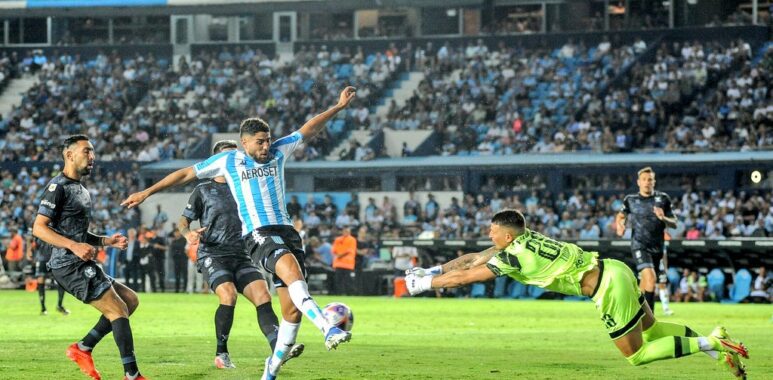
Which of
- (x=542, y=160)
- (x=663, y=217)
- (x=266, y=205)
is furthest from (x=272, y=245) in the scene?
(x=542, y=160)

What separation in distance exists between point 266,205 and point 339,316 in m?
1.45

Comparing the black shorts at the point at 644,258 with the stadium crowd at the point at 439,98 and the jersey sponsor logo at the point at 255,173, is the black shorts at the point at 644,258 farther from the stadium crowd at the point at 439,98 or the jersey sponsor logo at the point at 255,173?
the stadium crowd at the point at 439,98

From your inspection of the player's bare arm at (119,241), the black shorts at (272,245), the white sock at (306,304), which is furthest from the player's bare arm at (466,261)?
the player's bare arm at (119,241)

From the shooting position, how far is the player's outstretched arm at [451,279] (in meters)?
10.5

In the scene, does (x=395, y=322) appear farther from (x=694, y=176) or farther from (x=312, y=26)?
(x=312, y=26)

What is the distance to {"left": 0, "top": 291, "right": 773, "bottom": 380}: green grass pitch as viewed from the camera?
43.4 feet

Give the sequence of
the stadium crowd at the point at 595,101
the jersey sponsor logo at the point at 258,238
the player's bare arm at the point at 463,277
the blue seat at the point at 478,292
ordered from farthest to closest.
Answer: the stadium crowd at the point at 595,101, the blue seat at the point at 478,292, the jersey sponsor logo at the point at 258,238, the player's bare arm at the point at 463,277

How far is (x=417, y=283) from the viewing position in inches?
419

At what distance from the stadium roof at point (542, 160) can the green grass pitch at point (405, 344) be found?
10604 millimetres

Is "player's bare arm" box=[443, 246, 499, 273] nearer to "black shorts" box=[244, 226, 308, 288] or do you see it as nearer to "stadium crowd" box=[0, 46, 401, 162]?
"black shorts" box=[244, 226, 308, 288]

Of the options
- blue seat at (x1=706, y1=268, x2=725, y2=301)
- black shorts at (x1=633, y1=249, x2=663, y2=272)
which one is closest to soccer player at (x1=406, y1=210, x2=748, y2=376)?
black shorts at (x1=633, y1=249, x2=663, y2=272)

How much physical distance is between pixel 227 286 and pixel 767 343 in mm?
7997

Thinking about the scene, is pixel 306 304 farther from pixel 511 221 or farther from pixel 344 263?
pixel 344 263

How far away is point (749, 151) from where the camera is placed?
39594 millimetres
